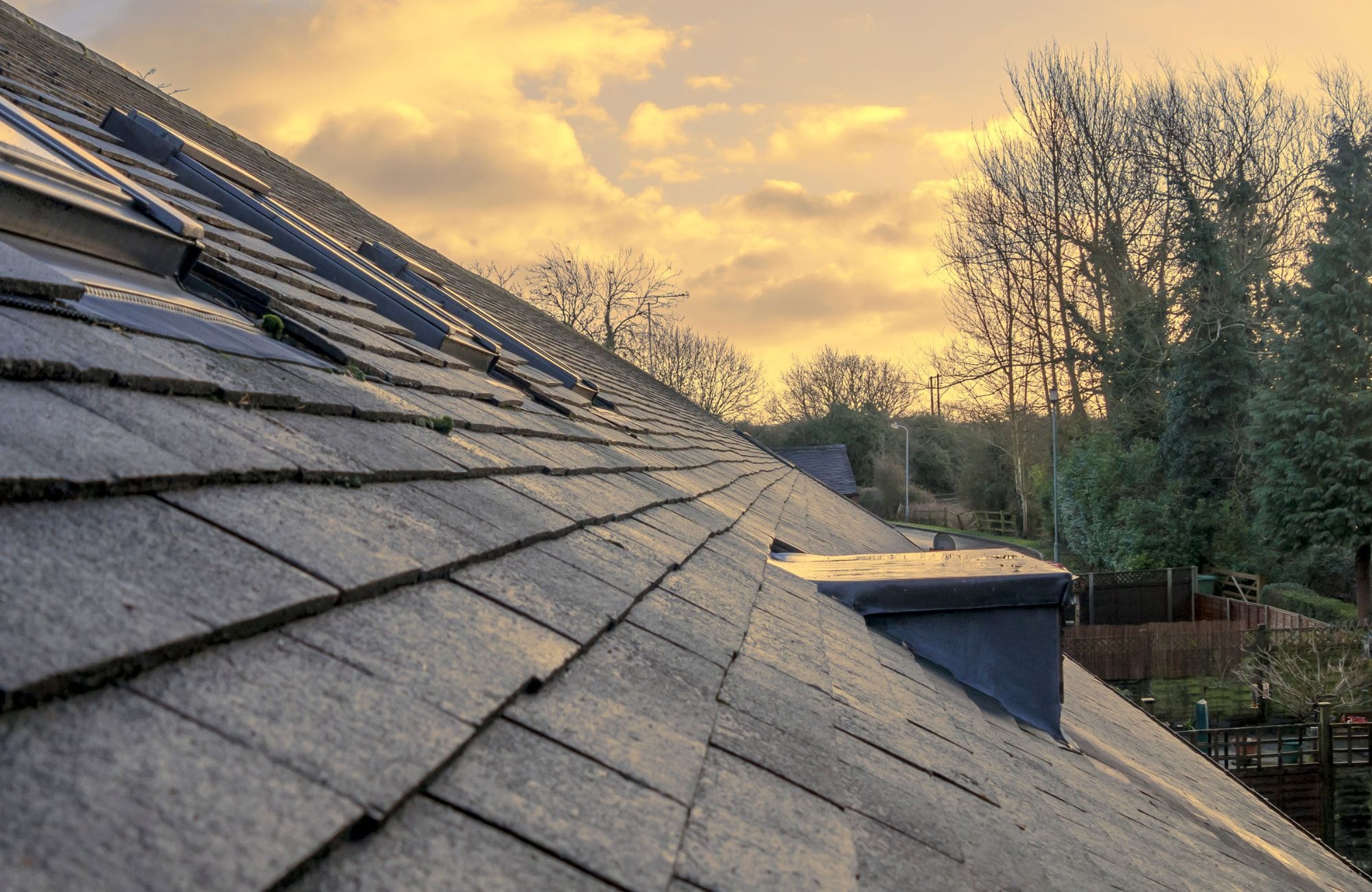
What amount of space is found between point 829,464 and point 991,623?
39.0 meters

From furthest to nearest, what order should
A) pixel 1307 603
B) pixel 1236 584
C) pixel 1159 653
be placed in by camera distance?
pixel 1236 584 → pixel 1307 603 → pixel 1159 653

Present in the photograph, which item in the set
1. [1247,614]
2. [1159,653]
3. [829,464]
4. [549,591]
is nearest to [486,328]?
[549,591]

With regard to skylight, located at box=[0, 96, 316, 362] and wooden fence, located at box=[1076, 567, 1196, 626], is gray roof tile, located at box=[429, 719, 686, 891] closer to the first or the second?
skylight, located at box=[0, 96, 316, 362]

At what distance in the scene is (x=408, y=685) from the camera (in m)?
1.25

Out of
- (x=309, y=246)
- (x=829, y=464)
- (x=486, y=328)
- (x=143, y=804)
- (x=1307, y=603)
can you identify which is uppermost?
(x=309, y=246)

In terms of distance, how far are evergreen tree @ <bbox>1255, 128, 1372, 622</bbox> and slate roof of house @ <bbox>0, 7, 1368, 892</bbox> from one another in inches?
1092

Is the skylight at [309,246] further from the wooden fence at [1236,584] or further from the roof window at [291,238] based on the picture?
the wooden fence at [1236,584]

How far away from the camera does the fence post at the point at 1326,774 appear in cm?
1503

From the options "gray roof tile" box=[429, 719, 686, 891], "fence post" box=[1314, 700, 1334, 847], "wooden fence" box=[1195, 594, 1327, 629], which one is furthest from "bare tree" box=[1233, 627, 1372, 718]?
"gray roof tile" box=[429, 719, 686, 891]

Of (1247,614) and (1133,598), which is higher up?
(1247,614)

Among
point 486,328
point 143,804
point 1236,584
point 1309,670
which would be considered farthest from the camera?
point 1236,584

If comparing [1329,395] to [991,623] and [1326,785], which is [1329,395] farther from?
[991,623]

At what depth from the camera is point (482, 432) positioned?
10.9ft

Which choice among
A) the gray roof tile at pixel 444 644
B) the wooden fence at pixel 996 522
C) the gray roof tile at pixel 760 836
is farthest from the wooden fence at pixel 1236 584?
the gray roof tile at pixel 444 644
